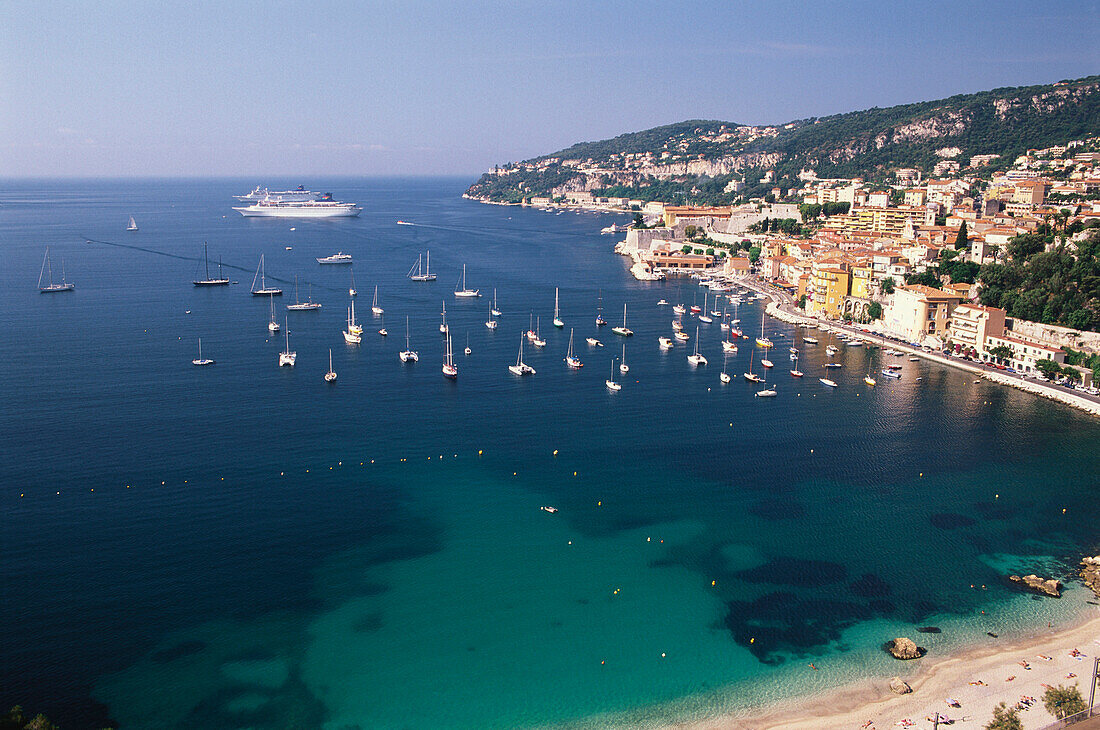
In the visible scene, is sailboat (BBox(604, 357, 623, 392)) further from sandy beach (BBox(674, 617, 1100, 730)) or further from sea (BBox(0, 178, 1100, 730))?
sandy beach (BBox(674, 617, 1100, 730))

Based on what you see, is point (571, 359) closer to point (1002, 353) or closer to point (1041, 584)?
point (1002, 353)

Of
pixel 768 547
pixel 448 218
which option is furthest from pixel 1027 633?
pixel 448 218

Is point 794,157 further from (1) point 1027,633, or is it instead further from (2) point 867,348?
(1) point 1027,633

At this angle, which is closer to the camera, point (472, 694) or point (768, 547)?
point (472, 694)

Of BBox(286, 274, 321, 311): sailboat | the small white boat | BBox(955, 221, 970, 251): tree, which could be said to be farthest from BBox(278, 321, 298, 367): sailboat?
BBox(955, 221, 970, 251): tree

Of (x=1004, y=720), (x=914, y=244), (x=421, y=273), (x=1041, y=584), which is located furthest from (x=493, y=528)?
(x=421, y=273)

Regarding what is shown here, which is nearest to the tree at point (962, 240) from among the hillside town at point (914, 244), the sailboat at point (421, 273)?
the hillside town at point (914, 244)
